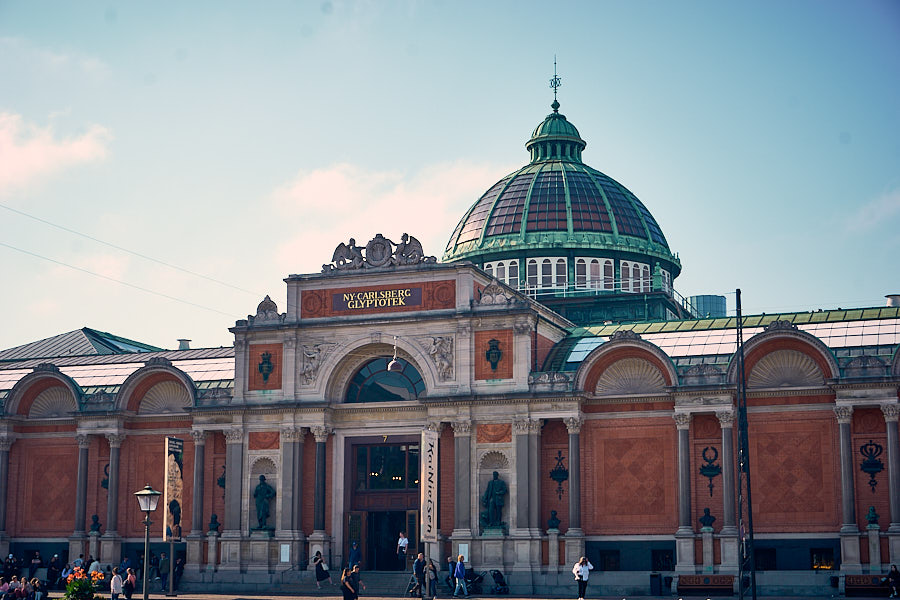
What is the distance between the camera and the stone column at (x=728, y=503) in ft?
183

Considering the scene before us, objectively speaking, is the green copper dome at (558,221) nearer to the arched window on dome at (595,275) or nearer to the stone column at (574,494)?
the arched window on dome at (595,275)

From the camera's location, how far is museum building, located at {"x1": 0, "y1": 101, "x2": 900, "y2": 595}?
2207 inches

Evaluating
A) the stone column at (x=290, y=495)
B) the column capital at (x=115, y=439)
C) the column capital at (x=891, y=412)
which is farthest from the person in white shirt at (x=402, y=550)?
the column capital at (x=891, y=412)

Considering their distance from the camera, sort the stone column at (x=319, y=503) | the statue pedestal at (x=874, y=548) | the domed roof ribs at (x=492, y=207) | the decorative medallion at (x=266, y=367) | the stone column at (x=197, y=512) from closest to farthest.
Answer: the statue pedestal at (x=874, y=548) < the stone column at (x=319, y=503) < the stone column at (x=197, y=512) < the decorative medallion at (x=266, y=367) < the domed roof ribs at (x=492, y=207)

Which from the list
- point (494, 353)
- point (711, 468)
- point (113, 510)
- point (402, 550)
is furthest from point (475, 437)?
point (113, 510)

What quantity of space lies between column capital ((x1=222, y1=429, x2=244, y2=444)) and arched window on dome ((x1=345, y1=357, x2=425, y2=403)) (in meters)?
5.57

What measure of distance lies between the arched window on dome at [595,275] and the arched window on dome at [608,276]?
389mm

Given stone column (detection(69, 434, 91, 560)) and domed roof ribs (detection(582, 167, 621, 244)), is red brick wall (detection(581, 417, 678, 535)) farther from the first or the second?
stone column (detection(69, 434, 91, 560))

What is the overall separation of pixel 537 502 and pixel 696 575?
8183 millimetres

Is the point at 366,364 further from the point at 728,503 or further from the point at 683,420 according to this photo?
the point at 728,503

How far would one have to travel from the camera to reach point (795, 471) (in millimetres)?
56406

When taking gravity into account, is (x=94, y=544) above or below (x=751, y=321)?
below

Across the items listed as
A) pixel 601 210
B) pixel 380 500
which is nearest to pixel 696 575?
pixel 380 500

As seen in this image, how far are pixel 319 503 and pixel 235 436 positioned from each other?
563cm
